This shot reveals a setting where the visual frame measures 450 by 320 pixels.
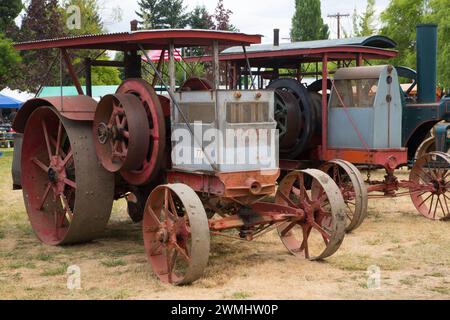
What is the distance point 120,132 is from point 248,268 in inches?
65.5

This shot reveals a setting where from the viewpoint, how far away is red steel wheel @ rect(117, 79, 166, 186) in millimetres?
5699

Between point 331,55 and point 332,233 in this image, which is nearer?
point 332,233

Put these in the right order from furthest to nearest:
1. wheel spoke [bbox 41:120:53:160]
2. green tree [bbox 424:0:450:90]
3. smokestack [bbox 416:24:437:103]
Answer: green tree [bbox 424:0:450:90], smokestack [bbox 416:24:437:103], wheel spoke [bbox 41:120:53:160]

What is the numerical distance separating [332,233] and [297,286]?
28.0 inches

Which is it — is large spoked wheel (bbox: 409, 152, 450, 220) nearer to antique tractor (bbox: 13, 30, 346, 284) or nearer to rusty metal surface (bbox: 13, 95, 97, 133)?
antique tractor (bbox: 13, 30, 346, 284)

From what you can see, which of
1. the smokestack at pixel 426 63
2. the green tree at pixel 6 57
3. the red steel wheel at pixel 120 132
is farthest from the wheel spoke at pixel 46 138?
the green tree at pixel 6 57

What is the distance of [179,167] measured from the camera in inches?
229

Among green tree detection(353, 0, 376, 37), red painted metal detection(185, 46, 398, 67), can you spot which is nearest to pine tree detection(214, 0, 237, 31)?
green tree detection(353, 0, 376, 37)

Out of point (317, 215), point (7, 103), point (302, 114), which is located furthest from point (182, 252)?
point (7, 103)

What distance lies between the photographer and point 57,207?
687 centimetres

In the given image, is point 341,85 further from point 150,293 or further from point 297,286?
point 150,293

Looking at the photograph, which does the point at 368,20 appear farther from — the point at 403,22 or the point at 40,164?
the point at 40,164

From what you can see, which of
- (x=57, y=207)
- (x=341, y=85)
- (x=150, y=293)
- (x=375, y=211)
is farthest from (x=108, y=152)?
(x=375, y=211)

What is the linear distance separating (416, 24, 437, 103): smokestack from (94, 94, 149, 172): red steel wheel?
542 centimetres
